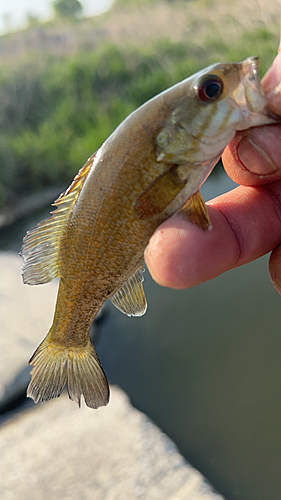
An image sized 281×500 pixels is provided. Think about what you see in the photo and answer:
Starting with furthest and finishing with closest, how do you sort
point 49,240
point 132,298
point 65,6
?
point 65,6, point 132,298, point 49,240

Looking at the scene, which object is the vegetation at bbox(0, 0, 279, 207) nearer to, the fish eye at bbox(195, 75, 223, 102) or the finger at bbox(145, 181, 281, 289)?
the finger at bbox(145, 181, 281, 289)

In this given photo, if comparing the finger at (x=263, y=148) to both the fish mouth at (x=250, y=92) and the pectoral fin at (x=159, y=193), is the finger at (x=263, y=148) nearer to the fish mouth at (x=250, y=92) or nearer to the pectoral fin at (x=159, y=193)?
the fish mouth at (x=250, y=92)

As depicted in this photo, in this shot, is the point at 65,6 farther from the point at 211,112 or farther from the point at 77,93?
the point at 211,112

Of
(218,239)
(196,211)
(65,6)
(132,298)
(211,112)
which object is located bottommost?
(132,298)

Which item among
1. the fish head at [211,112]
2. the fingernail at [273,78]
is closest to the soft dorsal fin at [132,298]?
the fish head at [211,112]

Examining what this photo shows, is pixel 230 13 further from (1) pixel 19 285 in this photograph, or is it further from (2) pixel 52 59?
(1) pixel 19 285

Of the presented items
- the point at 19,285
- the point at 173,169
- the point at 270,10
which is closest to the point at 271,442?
the point at 173,169

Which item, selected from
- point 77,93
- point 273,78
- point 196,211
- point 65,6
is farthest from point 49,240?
point 65,6

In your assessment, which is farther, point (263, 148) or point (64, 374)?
point (64, 374)
